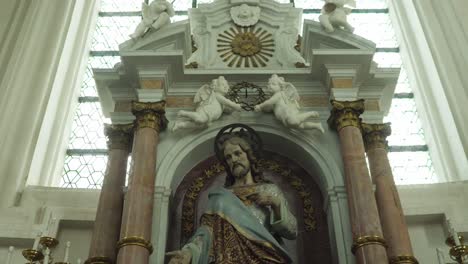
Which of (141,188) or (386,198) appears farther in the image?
(386,198)

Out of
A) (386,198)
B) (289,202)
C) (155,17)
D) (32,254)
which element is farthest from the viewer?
(155,17)

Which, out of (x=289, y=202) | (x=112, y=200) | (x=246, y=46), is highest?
(x=246, y=46)

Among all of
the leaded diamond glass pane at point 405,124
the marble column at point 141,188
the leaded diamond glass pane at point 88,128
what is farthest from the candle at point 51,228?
the leaded diamond glass pane at point 405,124

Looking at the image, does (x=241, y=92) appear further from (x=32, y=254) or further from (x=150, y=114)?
(x=32, y=254)

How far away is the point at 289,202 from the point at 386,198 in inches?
38.7

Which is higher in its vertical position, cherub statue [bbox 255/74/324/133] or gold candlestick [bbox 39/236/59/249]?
cherub statue [bbox 255/74/324/133]

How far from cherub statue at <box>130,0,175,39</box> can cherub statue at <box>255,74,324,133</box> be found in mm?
1421

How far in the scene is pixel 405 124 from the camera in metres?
9.06

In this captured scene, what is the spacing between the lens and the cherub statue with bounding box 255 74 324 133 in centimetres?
677

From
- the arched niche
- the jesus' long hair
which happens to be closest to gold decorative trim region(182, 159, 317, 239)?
the arched niche

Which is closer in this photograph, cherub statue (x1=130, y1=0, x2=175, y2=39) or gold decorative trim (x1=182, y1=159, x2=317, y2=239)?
gold decorative trim (x1=182, y1=159, x2=317, y2=239)

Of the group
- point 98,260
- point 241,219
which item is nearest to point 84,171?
point 98,260

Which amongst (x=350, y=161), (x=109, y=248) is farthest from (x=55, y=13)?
(x=350, y=161)

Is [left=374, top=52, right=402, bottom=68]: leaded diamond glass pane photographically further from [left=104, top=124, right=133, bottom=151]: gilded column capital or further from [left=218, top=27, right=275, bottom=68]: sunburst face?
[left=104, top=124, right=133, bottom=151]: gilded column capital
